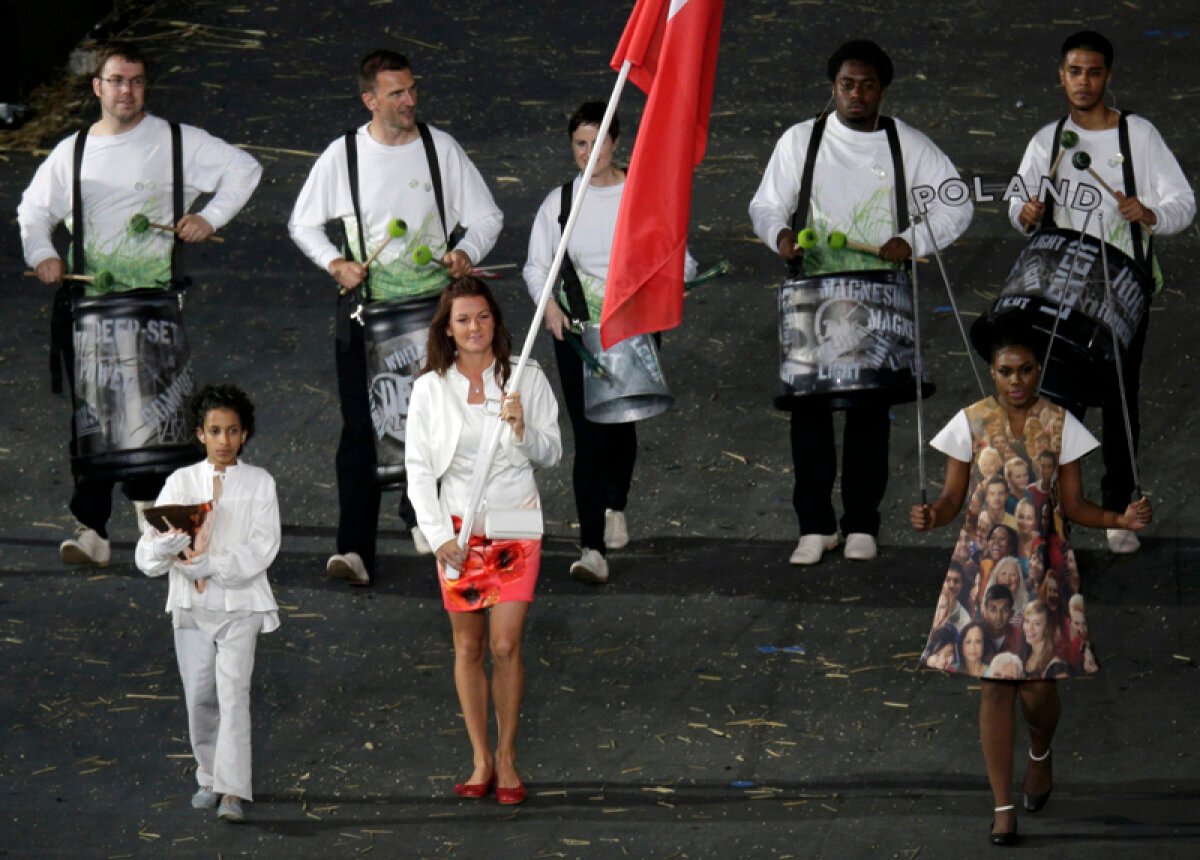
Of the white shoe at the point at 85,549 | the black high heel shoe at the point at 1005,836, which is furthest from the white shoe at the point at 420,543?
the black high heel shoe at the point at 1005,836

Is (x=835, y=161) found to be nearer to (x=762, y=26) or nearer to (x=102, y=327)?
(x=102, y=327)

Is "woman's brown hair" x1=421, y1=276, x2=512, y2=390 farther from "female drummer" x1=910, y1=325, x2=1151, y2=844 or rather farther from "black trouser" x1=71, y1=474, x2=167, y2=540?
"black trouser" x1=71, y1=474, x2=167, y2=540

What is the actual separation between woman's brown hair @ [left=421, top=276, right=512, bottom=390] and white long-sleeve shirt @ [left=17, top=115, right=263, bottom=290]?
1.91 metres

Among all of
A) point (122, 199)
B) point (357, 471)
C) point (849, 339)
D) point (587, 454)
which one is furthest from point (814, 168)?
point (122, 199)

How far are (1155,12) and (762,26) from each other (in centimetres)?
224

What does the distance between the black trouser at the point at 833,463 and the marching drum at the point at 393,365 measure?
1.45 meters

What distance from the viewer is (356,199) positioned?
8930 millimetres

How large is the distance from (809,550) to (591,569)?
2.68ft

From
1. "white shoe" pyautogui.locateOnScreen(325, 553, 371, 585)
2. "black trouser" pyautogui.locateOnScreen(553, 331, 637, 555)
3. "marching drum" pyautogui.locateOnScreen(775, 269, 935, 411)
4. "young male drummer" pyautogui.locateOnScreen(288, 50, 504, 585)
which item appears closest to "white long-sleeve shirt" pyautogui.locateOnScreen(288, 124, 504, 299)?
"young male drummer" pyautogui.locateOnScreen(288, 50, 504, 585)

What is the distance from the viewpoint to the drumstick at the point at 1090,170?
26.2 feet

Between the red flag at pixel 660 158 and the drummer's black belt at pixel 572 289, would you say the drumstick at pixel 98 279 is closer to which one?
the drummer's black belt at pixel 572 289

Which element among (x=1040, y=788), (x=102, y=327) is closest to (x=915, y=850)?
(x=1040, y=788)

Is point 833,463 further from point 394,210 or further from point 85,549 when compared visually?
point 85,549

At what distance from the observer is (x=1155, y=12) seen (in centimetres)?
1393
